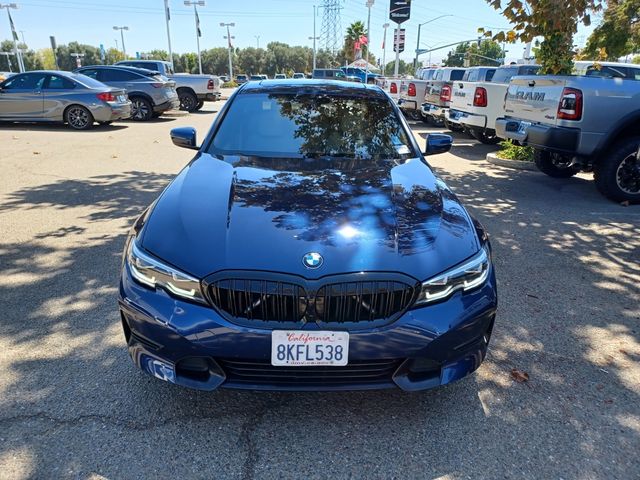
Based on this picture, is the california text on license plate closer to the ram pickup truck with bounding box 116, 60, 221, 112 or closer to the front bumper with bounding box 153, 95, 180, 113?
the front bumper with bounding box 153, 95, 180, 113

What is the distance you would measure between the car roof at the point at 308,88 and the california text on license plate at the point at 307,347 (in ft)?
8.40

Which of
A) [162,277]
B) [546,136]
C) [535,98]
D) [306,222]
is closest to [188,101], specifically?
[535,98]

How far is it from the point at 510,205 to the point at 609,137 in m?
1.54

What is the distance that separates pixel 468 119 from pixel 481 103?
53cm

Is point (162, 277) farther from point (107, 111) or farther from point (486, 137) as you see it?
point (107, 111)

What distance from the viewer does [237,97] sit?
3.97 meters

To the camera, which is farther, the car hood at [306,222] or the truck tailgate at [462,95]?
the truck tailgate at [462,95]

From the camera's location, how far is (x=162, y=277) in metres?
2.16

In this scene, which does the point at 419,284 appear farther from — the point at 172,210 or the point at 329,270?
the point at 172,210

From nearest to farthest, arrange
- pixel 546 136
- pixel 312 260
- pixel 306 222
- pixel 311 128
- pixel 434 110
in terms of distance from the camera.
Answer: pixel 312 260 → pixel 306 222 → pixel 311 128 → pixel 546 136 → pixel 434 110

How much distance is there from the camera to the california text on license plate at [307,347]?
2031mm

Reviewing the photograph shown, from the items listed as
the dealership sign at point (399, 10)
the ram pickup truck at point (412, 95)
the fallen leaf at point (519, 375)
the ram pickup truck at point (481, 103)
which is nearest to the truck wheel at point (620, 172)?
the ram pickup truck at point (481, 103)

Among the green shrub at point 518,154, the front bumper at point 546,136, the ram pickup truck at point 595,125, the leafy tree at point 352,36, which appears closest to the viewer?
the ram pickup truck at point 595,125

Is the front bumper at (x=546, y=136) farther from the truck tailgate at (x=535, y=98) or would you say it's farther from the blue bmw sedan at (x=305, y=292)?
the blue bmw sedan at (x=305, y=292)
